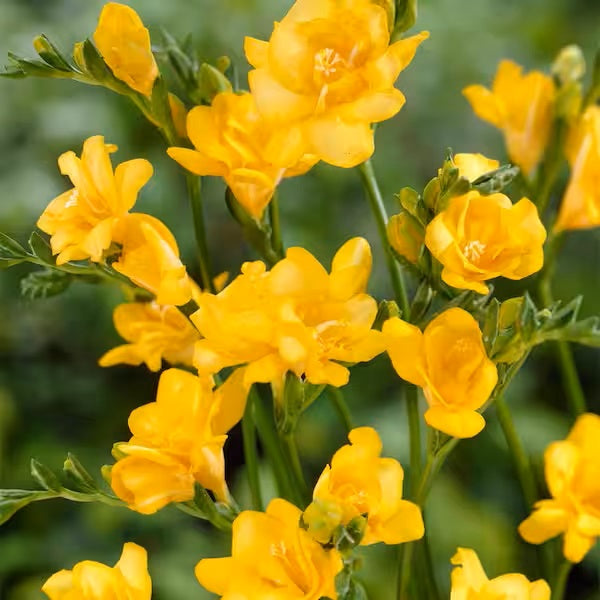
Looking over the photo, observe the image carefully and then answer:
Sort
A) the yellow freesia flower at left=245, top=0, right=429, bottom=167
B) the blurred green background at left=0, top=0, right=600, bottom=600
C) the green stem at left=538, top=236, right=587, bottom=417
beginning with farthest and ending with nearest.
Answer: the blurred green background at left=0, top=0, right=600, bottom=600 → the green stem at left=538, top=236, right=587, bottom=417 → the yellow freesia flower at left=245, top=0, right=429, bottom=167

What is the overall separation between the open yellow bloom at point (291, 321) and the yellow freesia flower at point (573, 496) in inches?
3.9

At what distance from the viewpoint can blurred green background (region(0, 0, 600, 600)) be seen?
915mm

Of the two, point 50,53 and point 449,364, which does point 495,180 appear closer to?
point 449,364

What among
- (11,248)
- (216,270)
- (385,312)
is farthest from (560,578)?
(216,270)

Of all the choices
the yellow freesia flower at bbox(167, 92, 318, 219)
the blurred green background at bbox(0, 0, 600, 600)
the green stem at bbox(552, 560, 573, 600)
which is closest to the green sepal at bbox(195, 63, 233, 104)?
the yellow freesia flower at bbox(167, 92, 318, 219)

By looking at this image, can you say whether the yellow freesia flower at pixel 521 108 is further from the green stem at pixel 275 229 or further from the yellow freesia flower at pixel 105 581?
the yellow freesia flower at pixel 105 581

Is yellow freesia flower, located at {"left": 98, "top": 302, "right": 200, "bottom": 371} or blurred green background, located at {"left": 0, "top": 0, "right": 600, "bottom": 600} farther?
blurred green background, located at {"left": 0, "top": 0, "right": 600, "bottom": 600}

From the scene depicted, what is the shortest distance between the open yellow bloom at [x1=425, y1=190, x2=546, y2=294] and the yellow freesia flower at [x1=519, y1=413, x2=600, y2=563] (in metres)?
0.09

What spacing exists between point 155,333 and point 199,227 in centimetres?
5

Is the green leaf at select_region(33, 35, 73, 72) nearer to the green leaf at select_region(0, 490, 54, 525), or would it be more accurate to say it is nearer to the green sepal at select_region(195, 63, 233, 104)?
the green sepal at select_region(195, 63, 233, 104)

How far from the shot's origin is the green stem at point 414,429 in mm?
356

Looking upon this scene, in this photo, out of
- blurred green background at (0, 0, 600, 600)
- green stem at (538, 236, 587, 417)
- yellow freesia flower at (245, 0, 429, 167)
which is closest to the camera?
yellow freesia flower at (245, 0, 429, 167)

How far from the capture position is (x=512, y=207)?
330 mm

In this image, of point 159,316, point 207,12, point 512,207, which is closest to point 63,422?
point 207,12
